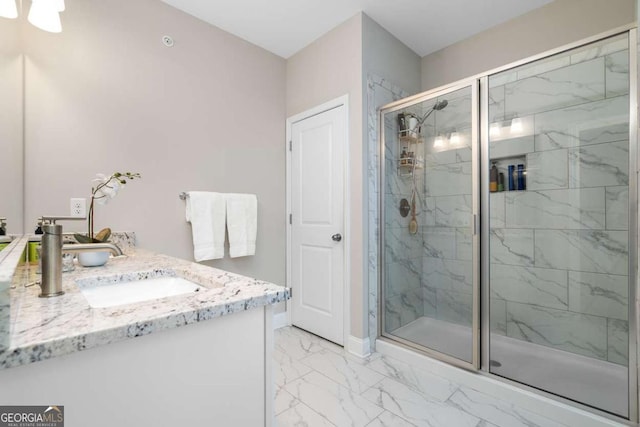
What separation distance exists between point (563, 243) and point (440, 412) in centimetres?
137

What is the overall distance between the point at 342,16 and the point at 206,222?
1868mm

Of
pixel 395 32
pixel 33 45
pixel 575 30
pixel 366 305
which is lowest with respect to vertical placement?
pixel 366 305

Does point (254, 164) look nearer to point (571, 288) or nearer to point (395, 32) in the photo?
point (395, 32)

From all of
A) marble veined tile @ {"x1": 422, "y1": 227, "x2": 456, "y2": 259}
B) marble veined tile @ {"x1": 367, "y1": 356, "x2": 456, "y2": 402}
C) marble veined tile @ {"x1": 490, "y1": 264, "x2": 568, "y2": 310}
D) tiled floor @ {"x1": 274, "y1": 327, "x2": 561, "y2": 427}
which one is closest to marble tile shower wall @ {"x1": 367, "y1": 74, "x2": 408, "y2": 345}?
marble veined tile @ {"x1": 367, "y1": 356, "x2": 456, "y2": 402}

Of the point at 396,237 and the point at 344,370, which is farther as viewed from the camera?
the point at 396,237

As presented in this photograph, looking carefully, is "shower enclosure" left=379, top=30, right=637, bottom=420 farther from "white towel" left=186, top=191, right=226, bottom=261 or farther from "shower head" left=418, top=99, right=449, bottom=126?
"white towel" left=186, top=191, right=226, bottom=261

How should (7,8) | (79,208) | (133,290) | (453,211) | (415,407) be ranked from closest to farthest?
(133,290) → (7,8) → (415,407) → (79,208) → (453,211)

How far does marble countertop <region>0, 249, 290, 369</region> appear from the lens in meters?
0.50

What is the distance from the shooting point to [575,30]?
205 centimetres

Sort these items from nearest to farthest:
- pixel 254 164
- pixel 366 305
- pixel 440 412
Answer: pixel 440 412 < pixel 366 305 < pixel 254 164

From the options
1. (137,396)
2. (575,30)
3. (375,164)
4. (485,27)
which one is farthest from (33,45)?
(575,30)

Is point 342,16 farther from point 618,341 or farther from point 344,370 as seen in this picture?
point 618,341

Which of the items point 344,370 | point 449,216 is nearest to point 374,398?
point 344,370

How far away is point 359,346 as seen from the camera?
2.16 meters
